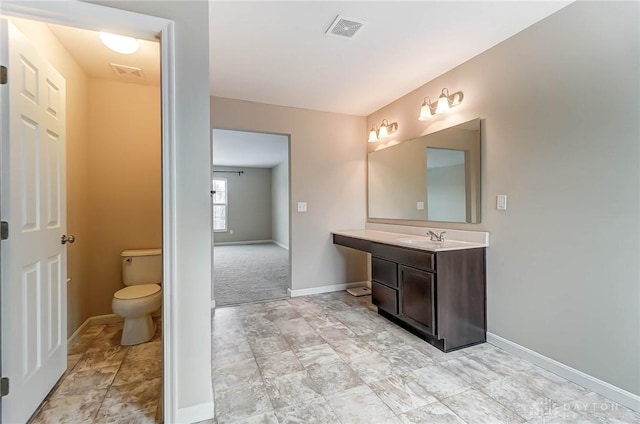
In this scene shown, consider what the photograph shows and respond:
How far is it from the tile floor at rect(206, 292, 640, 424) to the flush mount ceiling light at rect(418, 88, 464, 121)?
202 cm

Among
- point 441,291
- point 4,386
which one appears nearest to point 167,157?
point 4,386

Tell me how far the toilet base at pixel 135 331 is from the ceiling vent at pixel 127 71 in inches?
81.9

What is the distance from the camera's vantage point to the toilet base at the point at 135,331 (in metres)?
2.27

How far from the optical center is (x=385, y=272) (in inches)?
107

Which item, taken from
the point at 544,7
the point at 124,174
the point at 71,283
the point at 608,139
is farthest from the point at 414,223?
the point at 71,283

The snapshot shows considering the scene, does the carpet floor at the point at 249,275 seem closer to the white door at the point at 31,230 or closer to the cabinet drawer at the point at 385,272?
the cabinet drawer at the point at 385,272

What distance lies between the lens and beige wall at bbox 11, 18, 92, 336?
2.21 meters

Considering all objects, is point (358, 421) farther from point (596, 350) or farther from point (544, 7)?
point (544, 7)

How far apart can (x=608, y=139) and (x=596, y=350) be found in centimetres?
122

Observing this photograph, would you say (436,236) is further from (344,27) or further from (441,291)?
(344,27)

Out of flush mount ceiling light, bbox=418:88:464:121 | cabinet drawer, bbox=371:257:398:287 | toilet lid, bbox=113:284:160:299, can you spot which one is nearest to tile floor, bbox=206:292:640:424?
cabinet drawer, bbox=371:257:398:287

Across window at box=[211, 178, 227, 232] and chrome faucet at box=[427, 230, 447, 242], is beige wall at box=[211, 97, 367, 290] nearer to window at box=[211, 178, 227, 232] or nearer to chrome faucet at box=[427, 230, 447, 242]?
chrome faucet at box=[427, 230, 447, 242]

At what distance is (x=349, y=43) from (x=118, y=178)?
2374mm

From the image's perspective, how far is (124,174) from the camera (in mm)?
2719
